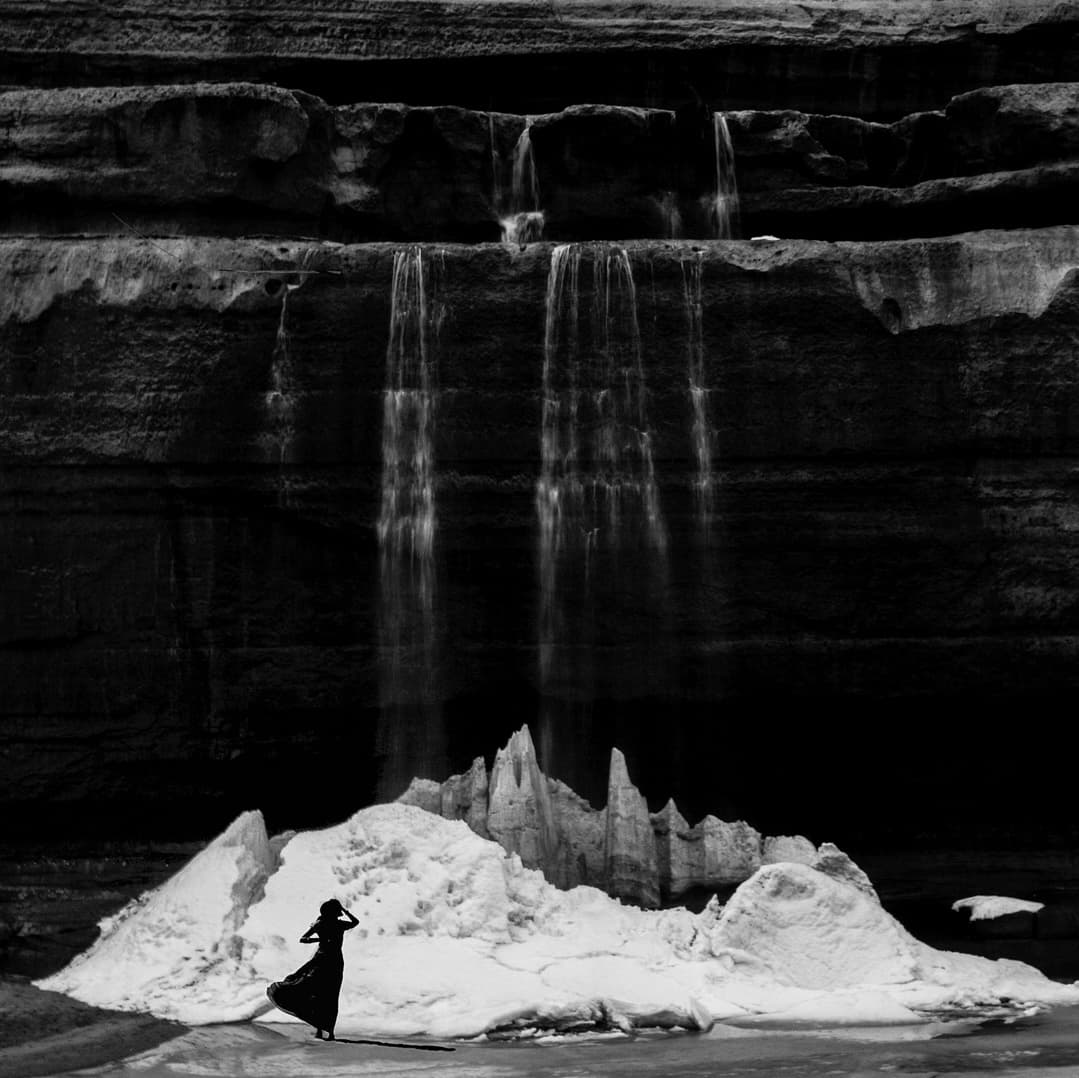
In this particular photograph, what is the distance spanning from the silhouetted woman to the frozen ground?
177 mm

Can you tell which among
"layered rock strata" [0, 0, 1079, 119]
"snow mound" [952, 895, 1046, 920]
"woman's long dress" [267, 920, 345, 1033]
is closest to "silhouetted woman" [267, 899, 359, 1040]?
"woman's long dress" [267, 920, 345, 1033]

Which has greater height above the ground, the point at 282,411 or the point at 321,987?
the point at 282,411

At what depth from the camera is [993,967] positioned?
13.9m

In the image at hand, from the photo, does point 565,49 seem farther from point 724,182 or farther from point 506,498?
point 506,498

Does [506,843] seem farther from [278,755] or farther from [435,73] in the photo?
[435,73]

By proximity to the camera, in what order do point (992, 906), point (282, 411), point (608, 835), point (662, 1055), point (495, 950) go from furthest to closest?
1. point (282, 411)
2. point (608, 835)
3. point (992, 906)
4. point (495, 950)
5. point (662, 1055)

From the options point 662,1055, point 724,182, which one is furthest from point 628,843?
point 724,182

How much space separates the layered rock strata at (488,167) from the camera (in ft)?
54.7

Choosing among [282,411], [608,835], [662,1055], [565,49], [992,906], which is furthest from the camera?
[565,49]

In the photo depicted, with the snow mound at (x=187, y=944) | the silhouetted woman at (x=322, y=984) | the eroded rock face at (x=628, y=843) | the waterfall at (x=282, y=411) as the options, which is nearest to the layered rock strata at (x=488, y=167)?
the waterfall at (x=282, y=411)

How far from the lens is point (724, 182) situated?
17.6 metres

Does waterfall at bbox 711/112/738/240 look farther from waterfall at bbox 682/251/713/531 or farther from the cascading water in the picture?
waterfall at bbox 682/251/713/531

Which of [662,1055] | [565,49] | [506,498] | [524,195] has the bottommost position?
[662,1055]

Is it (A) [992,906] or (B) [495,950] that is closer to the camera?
(B) [495,950]
